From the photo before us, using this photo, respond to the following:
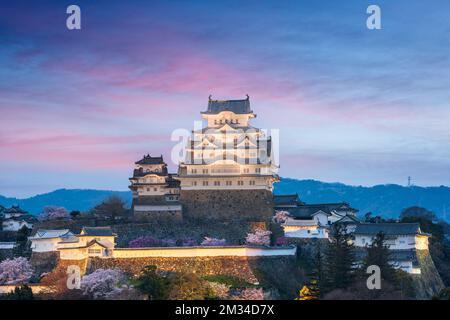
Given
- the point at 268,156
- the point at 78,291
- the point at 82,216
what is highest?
the point at 268,156

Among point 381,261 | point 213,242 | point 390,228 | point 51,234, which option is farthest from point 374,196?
point 381,261

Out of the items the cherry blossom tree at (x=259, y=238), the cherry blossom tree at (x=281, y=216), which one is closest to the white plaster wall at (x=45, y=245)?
the cherry blossom tree at (x=259, y=238)

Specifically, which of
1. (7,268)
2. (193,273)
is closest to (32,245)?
(7,268)

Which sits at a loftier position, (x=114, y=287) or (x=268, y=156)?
(x=268, y=156)

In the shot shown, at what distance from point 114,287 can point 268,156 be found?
15108 millimetres

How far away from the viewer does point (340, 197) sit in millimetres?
169875

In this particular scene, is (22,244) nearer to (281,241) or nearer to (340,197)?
(281,241)

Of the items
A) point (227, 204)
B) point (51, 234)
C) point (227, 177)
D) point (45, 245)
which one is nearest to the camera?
point (45, 245)

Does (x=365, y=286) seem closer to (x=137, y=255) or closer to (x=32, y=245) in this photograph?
(x=137, y=255)

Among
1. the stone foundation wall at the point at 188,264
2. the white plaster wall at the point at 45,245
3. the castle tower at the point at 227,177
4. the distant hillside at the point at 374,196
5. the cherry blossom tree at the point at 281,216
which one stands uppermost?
the distant hillside at the point at 374,196

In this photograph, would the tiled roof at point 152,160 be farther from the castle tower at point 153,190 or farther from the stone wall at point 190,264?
the stone wall at point 190,264

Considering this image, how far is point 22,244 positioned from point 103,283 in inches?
416

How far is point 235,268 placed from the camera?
159 feet

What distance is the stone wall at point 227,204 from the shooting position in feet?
184
